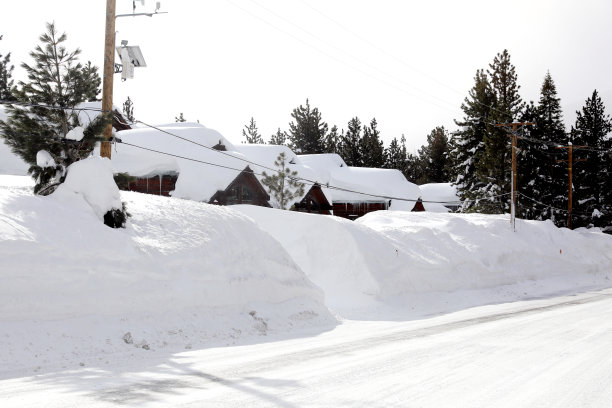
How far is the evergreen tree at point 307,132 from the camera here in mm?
71875

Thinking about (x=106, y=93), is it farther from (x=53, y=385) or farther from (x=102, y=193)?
(x=53, y=385)

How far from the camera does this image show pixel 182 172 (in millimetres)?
33500

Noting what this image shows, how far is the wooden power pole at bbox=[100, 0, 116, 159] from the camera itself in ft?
39.0

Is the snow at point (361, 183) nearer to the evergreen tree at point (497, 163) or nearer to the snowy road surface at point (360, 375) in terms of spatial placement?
the evergreen tree at point (497, 163)

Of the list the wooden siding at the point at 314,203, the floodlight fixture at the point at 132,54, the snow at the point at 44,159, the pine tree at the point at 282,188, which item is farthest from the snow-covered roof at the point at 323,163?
the snow at the point at 44,159

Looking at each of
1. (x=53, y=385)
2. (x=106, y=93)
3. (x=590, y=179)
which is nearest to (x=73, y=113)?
(x=106, y=93)

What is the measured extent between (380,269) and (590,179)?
38.2 metres

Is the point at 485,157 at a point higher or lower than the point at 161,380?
higher

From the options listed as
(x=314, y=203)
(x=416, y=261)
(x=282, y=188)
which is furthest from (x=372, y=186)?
(x=416, y=261)

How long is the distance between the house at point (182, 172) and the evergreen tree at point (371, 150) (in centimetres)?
3688

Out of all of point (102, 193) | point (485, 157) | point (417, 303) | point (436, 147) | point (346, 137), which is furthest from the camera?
point (436, 147)

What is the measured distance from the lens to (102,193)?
10805 mm

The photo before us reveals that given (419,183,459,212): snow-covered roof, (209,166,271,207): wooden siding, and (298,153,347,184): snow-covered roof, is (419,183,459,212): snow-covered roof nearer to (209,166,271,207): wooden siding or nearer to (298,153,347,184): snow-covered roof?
(298,153,347,184): snow-covered roof

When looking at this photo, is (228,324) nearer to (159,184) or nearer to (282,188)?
(282,188)
